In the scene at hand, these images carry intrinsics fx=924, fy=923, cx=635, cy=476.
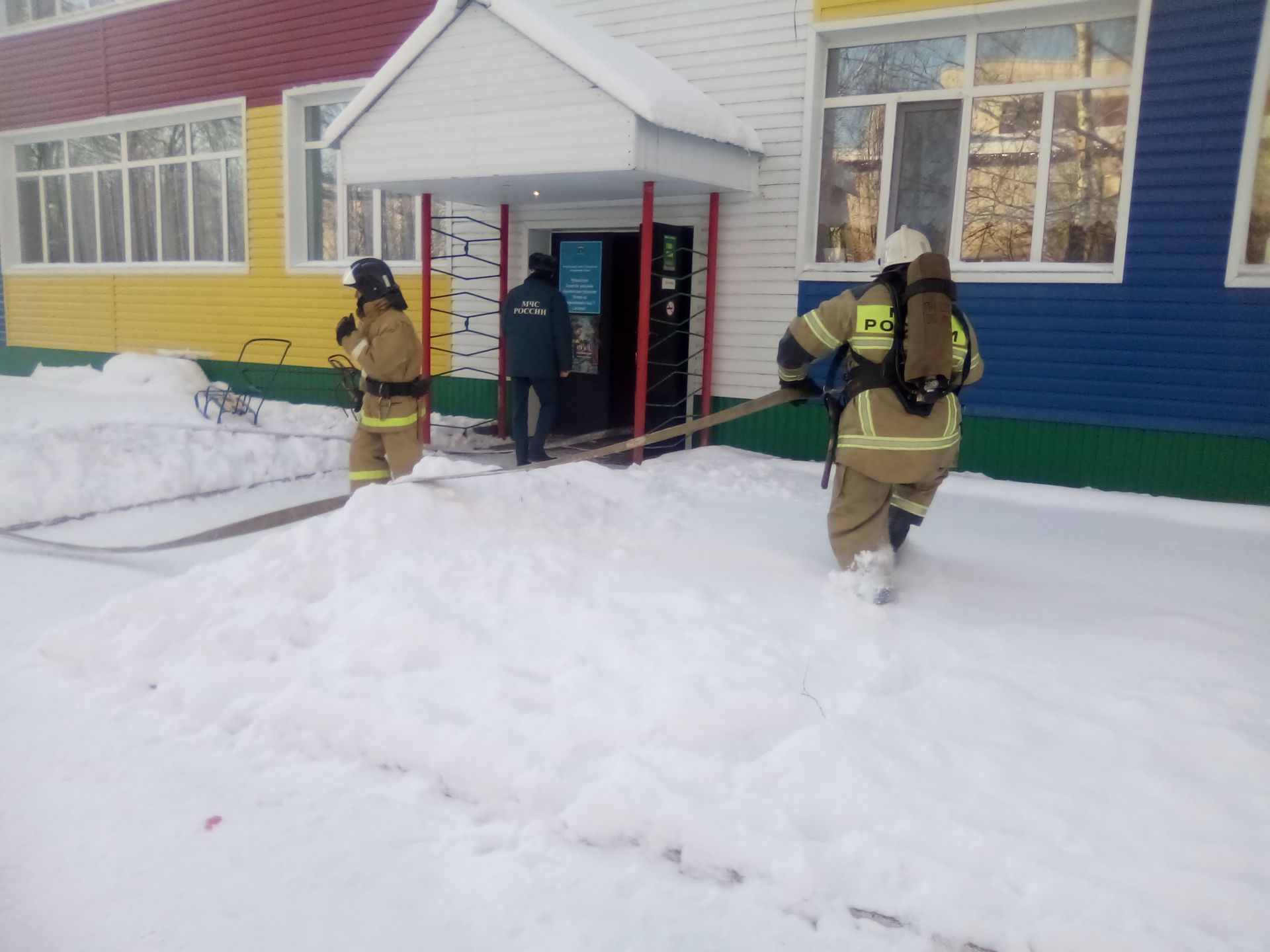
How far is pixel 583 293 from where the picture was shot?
970cm

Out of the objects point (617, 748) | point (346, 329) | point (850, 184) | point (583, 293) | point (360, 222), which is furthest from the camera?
point (360, 222)

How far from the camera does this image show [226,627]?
3.74 metres

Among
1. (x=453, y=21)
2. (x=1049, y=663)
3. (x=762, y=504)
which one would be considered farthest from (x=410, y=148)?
(x=1049, y=663)

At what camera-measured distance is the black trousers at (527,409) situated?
7.82m

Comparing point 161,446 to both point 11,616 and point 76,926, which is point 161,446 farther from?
point 76,926

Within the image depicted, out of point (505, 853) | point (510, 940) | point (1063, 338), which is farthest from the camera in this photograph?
point (1063, 338)

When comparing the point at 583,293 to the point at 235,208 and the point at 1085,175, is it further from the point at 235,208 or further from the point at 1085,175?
the point at 235,208

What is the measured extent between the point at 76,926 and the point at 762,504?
4.54m

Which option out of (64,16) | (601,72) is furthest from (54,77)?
(601,72)

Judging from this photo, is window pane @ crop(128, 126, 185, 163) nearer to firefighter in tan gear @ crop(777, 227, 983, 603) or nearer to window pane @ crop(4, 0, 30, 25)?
window pane @ crop(4, 0, 30, 25)

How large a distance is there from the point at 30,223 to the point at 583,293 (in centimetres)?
1139

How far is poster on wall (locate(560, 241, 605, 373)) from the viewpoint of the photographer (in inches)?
377

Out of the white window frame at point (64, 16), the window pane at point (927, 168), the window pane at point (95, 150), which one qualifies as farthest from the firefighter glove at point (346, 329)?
the window pane at point (95, 150)

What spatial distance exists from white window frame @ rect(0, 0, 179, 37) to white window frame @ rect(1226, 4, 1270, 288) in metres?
12.8
